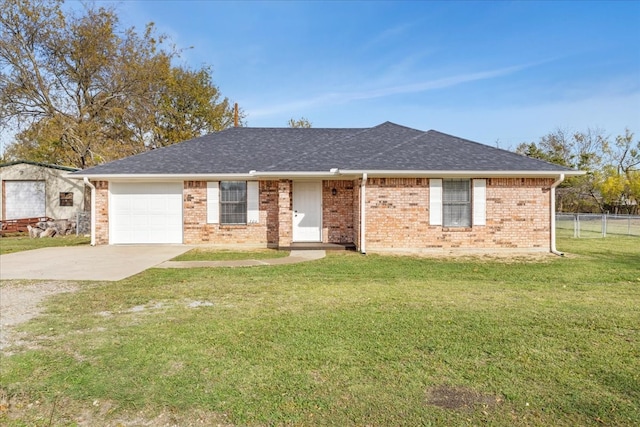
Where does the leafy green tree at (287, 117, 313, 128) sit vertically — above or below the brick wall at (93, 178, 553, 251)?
above

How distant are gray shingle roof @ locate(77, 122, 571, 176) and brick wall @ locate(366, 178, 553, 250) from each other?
2.06ft

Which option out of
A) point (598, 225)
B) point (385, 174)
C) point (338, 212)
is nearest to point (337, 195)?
point (338, 212)

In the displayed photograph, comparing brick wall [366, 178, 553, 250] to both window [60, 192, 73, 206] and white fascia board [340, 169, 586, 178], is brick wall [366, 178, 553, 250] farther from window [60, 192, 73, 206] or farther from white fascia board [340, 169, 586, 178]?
window [60, 192, 73, 206]

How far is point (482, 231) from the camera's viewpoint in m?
12.2

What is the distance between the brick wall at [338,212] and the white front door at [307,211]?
0.17 m

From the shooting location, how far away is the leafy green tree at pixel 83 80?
66.1 ft

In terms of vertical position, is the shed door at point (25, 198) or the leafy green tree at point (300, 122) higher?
the leafy green tree at point (300, 122)

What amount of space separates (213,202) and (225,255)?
279 cm

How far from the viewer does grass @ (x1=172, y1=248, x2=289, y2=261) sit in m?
10.6

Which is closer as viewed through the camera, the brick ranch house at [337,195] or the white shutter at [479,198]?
the brick ranch house at [337,195]

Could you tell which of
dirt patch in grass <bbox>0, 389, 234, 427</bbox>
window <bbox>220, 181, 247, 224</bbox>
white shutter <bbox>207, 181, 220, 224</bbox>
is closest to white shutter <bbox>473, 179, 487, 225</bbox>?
window <bbox>220, 181, 247, 224</bbox>

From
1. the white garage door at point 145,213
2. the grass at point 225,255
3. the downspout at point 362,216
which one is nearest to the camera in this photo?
the grass at point 225,255

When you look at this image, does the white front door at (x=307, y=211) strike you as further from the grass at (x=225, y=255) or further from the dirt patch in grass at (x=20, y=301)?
the dirt patch in grass at (x=20, y=301)

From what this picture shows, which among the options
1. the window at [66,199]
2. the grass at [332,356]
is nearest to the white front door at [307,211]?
the grass at [332,356]
